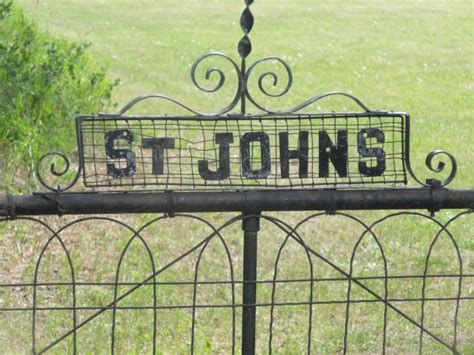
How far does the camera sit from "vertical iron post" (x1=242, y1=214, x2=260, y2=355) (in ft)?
7.17

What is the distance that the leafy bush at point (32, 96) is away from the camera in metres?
6.11

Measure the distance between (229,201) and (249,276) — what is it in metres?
0.20

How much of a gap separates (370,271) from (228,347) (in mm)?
1233

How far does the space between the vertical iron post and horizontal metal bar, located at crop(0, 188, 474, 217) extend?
0.05m

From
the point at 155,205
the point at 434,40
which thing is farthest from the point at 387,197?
the point at 434,40

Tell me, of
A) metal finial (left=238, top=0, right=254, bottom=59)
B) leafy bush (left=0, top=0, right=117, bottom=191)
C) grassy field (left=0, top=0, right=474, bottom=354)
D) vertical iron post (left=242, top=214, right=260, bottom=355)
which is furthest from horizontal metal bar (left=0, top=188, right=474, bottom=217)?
leafy bush (left=0, top=0, right=117, bottom=191)

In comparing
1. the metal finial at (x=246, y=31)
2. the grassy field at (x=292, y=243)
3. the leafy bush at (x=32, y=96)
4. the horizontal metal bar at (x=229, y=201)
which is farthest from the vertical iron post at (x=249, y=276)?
the leafy bush at (x=32, y=96)

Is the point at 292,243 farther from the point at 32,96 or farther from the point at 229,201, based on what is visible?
the point at 229,201

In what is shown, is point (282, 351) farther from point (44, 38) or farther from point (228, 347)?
point (44, 38)

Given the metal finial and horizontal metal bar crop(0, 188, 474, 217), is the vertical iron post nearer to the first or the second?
horizontal metal bar crop(0, 188, 474, 217)

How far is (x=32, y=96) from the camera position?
6.54 m

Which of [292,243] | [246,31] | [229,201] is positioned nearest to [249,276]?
[229,201]

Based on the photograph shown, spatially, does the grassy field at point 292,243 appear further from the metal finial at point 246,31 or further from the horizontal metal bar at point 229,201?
the metal finial at point 246,31

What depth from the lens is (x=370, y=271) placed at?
5.30m
